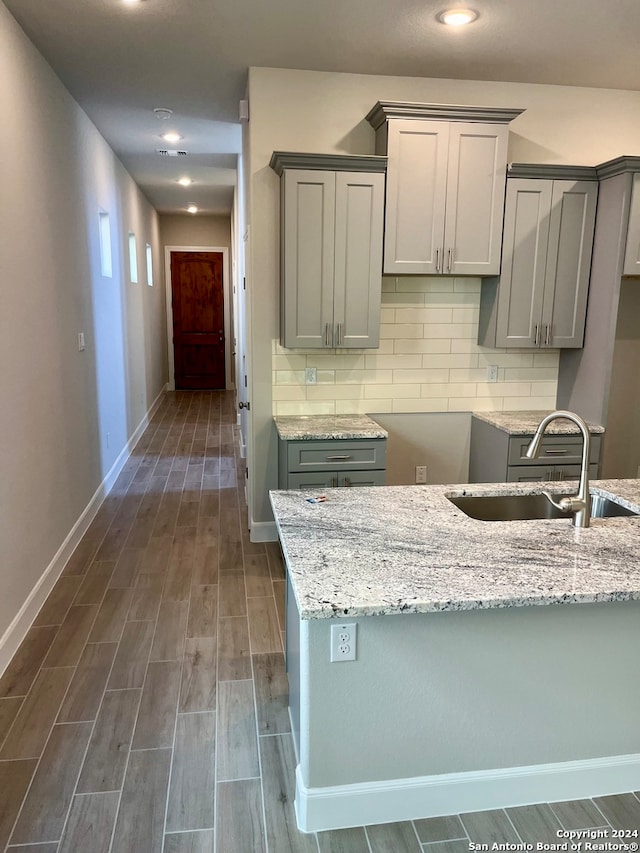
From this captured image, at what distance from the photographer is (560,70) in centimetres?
342

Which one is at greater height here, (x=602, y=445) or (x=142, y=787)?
(x=602, y=445)

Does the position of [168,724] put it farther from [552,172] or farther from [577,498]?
[552,172]

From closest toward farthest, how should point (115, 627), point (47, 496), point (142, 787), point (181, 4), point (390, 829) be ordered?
1. point (390, 829)
2. point (142, 787)
3. point (181, 4)
4. point (115, 627)
5. point (47, 496)

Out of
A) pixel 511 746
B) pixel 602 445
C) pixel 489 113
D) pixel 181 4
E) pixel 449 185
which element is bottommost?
pixel 511 746

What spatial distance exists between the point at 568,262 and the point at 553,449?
1112mm

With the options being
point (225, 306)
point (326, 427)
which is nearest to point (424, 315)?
A: point (326, 427)

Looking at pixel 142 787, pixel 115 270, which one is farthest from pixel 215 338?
pixel 142 787

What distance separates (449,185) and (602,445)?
1.72m

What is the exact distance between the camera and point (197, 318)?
34.1 ft

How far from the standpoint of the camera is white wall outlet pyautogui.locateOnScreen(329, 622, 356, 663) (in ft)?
5.39

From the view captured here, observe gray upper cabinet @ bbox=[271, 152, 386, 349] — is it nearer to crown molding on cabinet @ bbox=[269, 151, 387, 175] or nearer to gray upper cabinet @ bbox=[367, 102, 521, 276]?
crown molding on cabinet @ bbox=[269, 151, 387, 175]

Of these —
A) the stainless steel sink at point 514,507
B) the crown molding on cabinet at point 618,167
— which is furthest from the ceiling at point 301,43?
the stainless steel sink at point 514,507

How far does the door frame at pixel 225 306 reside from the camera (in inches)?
399

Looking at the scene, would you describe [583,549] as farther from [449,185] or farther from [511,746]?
[449,185]
